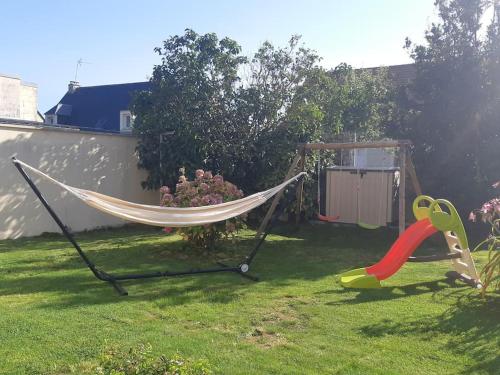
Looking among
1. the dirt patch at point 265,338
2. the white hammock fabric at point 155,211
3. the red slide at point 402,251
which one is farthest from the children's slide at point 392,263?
the dirt patch at point 265,338

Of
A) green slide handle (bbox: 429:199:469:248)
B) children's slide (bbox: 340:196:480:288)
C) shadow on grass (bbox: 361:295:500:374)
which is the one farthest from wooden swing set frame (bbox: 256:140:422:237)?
shadow on grass (bbox: 361:295:500:374)

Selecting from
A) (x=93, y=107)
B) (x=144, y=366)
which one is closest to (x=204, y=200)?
(x=144, y=366)

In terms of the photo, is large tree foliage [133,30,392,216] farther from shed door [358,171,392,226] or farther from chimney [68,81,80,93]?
chimney [68,81,80,93]

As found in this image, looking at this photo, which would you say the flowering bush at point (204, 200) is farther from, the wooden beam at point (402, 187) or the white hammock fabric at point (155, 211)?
the wooden beam at point (402, 187)

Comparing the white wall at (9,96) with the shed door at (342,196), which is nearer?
the shed door at (342,196)

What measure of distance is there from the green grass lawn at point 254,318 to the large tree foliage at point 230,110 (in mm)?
3660

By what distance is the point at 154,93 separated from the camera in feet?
35.8

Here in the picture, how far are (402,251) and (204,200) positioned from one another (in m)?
2.84

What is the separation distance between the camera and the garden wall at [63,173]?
29.6 feet

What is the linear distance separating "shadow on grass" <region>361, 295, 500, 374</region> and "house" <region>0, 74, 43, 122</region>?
17809 millimetres

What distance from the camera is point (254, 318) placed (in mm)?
4652

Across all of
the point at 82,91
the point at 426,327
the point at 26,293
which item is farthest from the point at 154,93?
the point at 82,91

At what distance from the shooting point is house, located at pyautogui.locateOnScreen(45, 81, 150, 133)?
2592 cm

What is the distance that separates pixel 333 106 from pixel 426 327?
8.17 m
